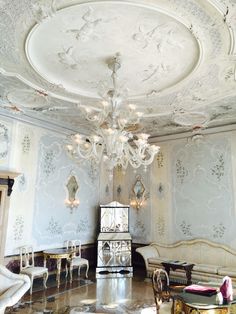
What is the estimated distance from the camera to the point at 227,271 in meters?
5.60

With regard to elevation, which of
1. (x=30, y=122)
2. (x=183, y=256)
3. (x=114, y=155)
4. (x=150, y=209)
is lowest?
(x=183, y=256)

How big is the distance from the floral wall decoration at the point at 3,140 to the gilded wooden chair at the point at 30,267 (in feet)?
6.84

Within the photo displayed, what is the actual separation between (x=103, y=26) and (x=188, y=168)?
4807mm

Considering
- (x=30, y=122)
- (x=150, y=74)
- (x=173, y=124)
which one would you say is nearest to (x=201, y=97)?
(x=150, y=74)

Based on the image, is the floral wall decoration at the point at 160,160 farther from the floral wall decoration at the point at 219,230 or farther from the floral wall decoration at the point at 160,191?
the floral wall decoration at the point at 219,230

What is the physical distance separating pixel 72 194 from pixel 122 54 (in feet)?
14.4

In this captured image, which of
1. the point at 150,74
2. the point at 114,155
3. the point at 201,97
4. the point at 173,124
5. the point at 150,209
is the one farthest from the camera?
the point at 150,209

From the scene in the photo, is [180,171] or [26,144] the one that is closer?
[26,144]

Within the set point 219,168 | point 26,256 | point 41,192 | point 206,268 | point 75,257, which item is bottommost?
point 206,268

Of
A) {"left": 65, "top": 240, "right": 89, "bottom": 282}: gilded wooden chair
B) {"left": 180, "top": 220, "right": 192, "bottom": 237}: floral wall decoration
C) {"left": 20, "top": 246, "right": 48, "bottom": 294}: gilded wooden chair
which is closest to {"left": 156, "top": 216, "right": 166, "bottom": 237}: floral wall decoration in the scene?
{"left": 180, "top": 220, "right": 192, "bottom": 237}: floral wall decoration

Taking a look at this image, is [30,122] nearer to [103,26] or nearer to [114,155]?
[114,155]

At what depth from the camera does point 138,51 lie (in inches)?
149

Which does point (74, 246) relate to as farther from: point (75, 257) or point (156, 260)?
point (156, 260)

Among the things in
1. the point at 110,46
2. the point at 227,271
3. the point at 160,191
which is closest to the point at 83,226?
the point at 160,191
